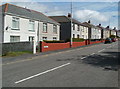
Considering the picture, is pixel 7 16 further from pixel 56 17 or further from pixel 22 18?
pixel 56 17

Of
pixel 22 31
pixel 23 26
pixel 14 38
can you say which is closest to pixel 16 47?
pixel 14 38

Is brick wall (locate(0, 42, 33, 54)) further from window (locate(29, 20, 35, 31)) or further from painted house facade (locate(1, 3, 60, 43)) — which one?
window (locate(29, 20, 35, 31))

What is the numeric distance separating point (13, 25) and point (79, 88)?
65.5 ft

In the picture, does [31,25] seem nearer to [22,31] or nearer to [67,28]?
[22,31]

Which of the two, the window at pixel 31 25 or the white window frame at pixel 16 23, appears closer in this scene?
the white window frame at pixel 16 23

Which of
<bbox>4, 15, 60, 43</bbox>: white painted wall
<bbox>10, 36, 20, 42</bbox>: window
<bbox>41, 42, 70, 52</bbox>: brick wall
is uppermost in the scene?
<bbox>4, 15, 60, 43</bbox>: white painted wall

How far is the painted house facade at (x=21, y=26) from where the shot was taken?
22.4 metres

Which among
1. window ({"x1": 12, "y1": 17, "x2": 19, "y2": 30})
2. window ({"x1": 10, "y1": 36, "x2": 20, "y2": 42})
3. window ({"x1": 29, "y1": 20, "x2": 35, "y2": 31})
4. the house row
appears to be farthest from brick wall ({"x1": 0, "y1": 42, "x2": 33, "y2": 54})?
window ({"x1": 29, "y1": 20, "x2": 35, "y2": 31})

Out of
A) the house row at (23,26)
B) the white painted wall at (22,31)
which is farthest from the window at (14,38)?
the white painted wall at (22,31)

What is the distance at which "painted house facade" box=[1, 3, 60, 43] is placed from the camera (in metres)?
22.4

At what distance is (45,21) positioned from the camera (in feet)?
105

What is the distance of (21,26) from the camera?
25219 millimetres

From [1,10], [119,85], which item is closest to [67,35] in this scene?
[1,10]

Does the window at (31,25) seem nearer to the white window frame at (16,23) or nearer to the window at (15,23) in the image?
the white window frame at (16,23)
